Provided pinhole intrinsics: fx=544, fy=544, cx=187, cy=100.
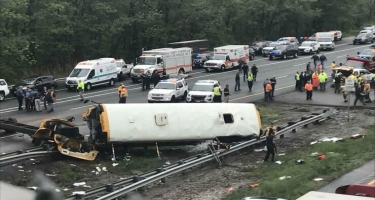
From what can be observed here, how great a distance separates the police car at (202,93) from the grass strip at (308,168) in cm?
1190

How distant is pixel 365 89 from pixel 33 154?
21275 millimetres

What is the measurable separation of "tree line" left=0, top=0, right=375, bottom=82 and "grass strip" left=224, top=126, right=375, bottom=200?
28428mm

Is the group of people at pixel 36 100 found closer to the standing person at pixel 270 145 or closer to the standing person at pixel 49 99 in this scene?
the standing person at pixel 49 99

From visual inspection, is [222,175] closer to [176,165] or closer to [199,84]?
[176,165]

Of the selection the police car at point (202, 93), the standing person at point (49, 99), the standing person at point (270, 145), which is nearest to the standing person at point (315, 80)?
the police car at point (202, 93)

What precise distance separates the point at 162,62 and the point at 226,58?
314 inches

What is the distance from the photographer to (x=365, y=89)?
32875 millimetres

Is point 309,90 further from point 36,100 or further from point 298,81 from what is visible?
point 36,100

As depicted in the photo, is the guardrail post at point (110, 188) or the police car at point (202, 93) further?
the police car at point (202, 93)

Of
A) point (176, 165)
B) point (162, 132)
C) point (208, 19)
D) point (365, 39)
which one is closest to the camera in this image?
point (176, 165)

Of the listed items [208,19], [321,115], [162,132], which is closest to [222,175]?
Answer: [162,132]

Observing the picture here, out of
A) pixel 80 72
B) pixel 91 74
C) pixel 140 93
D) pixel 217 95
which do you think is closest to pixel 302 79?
pixel 217 95

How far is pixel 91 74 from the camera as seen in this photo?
41.2 meters

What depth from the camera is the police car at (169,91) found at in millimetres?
33719
